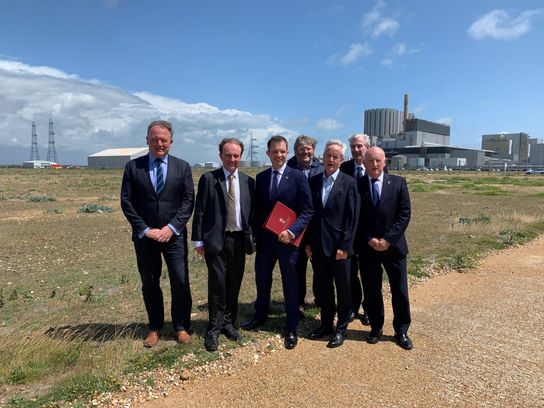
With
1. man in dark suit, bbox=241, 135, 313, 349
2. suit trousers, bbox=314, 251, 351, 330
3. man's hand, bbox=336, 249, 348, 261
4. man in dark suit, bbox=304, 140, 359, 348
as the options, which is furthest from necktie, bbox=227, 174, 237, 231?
man's hand, bbox=336, 249, 348, 261

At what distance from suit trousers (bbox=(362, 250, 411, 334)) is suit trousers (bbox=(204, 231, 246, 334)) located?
5.17 ft

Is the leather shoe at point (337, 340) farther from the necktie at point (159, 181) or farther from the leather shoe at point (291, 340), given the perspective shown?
the necktie at point (159, 181)

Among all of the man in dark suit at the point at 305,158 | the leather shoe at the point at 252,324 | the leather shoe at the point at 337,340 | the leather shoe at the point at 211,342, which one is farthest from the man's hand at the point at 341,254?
the leather shoe at the point at 211,342

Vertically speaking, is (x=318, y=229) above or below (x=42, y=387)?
above

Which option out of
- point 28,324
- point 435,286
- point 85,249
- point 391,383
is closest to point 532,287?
point 435,286

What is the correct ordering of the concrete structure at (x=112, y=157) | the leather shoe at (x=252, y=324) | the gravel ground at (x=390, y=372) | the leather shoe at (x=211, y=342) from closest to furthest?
the gravel ground at (x=390, y=372), the leather shoe at (x=211, y=342), the leather shoe at (x=252, y=324), the concrete structure at (x=112, y=157)

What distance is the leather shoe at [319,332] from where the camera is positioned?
17.0ft

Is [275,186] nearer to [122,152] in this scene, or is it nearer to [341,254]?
[341,254]

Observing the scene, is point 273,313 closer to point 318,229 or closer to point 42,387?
point 318,229

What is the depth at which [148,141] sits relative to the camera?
477cm

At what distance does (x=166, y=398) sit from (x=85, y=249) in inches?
330

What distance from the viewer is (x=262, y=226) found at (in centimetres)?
500

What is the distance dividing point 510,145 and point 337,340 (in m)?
198

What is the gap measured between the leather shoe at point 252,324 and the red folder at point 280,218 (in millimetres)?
1388
